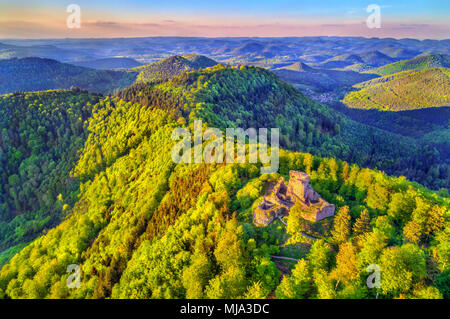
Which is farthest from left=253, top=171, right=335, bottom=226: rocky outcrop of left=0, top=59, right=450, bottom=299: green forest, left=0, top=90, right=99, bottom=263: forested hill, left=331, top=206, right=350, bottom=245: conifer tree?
left=0, top=90, right=99, bottom=263: forested hill

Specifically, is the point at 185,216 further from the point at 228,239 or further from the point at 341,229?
the point at 341,229

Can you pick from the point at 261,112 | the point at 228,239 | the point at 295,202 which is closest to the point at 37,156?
the point at 261,112

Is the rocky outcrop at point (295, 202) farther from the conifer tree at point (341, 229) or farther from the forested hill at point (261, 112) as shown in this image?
the forested hill at point (261, 112)

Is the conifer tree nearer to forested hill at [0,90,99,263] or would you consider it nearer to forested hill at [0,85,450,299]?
forested hill at [0,85,450,299]

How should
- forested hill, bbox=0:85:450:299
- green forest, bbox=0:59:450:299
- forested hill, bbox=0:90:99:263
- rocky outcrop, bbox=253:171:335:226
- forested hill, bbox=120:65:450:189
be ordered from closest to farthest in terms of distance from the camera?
forested hill, bbox=0:85:450:299 → green forest, bbox=0:59:450:299 → rocky outcrop, bbox=253:171:335:226 → forested hill, bbox=0:90:99:263 → forested hill, bbox=120:65:450:189
